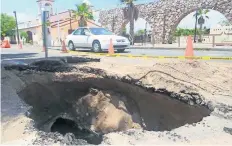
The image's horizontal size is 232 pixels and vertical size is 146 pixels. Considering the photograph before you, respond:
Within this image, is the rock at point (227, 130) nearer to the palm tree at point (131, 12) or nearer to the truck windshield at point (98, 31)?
the truck windshield at point (98, 31)

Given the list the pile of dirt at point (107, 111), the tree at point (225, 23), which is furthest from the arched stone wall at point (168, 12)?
the pile of dirt at point (107, 111)

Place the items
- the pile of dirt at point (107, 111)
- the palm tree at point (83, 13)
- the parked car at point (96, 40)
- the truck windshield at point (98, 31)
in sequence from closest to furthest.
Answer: the pile of dirt at point (107, 111) < the parked car at point (96, 40) < the truck windshield at point (98, 31) < the palm tree at point (83, 13)

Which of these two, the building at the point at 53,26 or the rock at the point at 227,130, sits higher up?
the building at the point at 53,26

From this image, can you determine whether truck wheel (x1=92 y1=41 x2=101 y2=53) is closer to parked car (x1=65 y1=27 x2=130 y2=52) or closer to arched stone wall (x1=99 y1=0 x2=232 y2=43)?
Answer: parked car (x1=65 y1=27 x2=130 y2=52)

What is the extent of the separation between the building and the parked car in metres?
21.2

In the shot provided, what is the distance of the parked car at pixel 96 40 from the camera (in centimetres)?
1408

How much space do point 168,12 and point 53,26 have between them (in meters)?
18.4

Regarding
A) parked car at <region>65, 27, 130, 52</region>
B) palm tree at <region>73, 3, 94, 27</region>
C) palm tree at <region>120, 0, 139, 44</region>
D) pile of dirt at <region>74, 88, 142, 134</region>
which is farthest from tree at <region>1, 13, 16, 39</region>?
pile of dirt at <region>74, 88, 142, 134</region>

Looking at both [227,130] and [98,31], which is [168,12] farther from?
[227,130]

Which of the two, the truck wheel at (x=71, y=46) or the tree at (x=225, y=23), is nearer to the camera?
the truck wheel at (x=71, y=46)

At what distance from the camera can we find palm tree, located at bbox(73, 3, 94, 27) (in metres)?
37.6

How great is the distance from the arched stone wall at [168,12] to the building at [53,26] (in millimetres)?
9319

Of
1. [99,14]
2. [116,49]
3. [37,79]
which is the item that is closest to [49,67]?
[37,79]

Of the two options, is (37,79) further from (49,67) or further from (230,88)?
(230,88)
